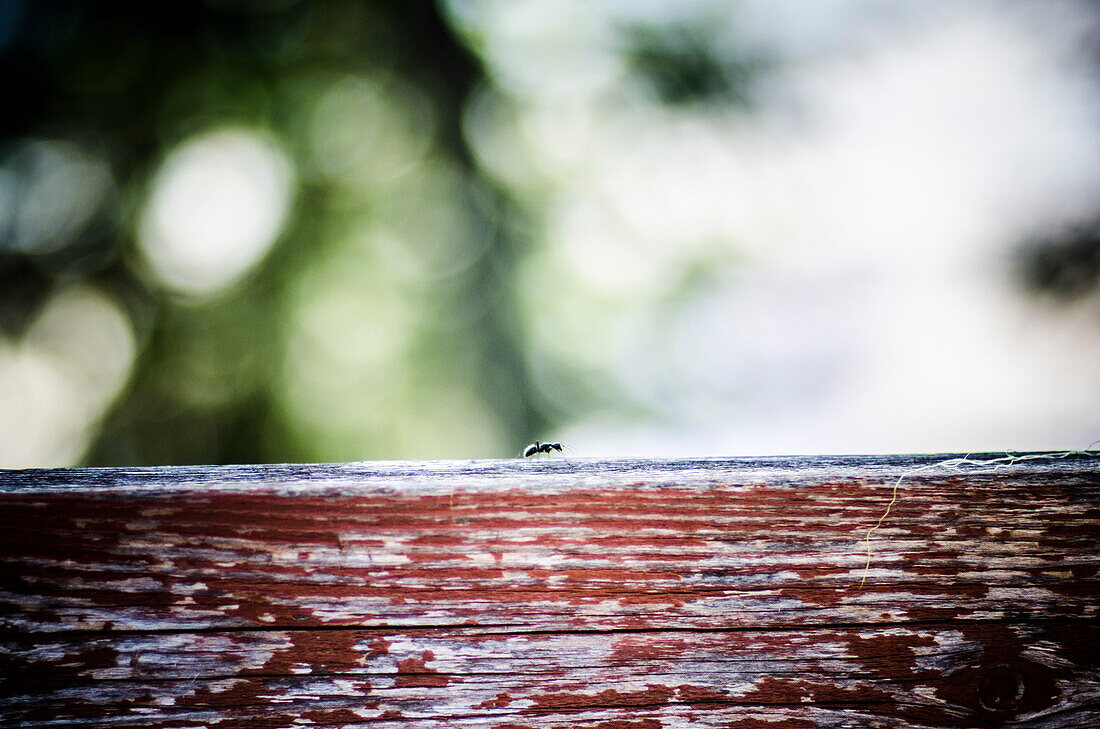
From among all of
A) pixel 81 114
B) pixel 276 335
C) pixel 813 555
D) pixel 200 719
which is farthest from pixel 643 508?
pixel 81 114

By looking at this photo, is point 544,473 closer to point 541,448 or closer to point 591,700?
point 591,700

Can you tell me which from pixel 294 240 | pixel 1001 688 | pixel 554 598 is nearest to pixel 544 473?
pixel 554 598

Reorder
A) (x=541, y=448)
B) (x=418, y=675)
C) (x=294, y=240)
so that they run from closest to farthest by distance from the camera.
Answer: (x=418, y=675)
(x=541, y=448)
(x=294, y=240)

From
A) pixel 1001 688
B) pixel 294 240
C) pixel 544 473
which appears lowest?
pixel 1001 688

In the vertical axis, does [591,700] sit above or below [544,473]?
below

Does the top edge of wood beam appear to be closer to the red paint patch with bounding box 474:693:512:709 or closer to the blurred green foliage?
the red paint patch with bounding box 474:693:512:709

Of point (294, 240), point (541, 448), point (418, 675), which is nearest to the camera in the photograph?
point (418, 675)

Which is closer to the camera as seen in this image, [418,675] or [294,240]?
[418,675]

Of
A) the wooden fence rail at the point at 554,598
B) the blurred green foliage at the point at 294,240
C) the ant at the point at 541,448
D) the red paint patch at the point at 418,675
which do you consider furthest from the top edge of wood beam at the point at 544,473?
the blurred green foliage at the point at 294,240

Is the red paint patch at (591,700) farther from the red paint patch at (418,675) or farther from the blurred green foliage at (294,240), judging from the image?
the blurred green foliage at (294,240)
